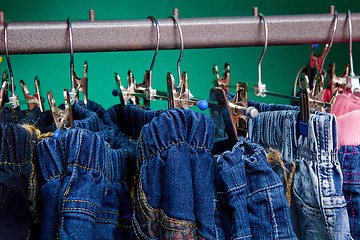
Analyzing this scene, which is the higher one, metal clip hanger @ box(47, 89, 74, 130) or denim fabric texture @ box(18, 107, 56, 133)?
denim fabric texture @ box(18, 107, 56, 133)

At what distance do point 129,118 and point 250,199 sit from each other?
361mm

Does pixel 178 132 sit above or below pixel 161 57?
below

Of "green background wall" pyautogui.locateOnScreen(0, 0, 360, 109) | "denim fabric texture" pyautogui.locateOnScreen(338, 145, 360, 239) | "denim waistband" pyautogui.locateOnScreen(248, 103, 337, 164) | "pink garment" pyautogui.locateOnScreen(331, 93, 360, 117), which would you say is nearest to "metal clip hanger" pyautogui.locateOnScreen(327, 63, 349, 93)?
"pink garment" pyautogui.locateOnScreen(331, 93, 360, 117)

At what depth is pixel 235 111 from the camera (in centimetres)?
69

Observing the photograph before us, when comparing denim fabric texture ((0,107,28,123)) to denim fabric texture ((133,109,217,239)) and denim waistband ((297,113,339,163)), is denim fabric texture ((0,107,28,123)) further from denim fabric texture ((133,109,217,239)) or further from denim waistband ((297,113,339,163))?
denim waistband ((297,113,339,163))

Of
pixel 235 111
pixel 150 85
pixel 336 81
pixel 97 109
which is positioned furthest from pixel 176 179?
pixel 336 81

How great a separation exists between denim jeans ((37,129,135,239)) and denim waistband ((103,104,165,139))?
135 mm

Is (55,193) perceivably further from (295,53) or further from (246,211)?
(295,53)

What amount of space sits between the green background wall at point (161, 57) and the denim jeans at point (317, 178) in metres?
0.79

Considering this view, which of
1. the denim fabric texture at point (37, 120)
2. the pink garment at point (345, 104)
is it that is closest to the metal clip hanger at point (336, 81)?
the pink garment at point (345, 104)

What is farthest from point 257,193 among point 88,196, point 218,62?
point 218,62

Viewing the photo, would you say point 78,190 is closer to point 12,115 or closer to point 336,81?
point 12,115

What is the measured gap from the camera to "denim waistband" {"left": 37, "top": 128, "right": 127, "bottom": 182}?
0.62 m

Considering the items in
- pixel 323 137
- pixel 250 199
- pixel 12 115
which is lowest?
pixel 250 199
